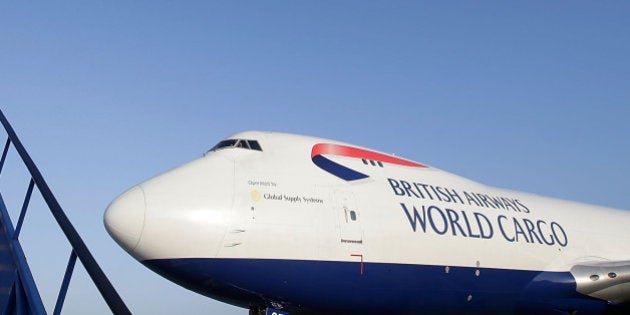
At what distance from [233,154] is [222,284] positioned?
9.04ft

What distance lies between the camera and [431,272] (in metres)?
13.2

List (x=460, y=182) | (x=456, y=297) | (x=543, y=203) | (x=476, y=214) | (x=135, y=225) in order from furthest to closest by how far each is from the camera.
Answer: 1. (x=543, y=203)
2. (x=460, y=182)
3. (x=476, y=214)
4. (x=456, y=297)
5. (x=135, y=225)

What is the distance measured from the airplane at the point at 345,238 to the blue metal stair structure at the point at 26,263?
1534mm

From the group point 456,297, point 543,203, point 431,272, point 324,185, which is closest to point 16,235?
point 324,185

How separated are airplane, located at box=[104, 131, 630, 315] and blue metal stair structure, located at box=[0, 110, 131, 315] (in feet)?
5.03

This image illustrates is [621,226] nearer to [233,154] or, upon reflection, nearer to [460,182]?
[460,182]

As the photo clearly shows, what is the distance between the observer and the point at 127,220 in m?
10.5

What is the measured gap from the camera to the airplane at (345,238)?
424 inches

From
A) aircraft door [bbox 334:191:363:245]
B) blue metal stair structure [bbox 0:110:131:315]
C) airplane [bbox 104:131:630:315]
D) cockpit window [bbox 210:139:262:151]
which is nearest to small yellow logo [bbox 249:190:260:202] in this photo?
airplane [bbox 104:131:630:315]

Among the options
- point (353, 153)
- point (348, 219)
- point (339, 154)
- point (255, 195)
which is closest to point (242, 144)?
point (255, 195)

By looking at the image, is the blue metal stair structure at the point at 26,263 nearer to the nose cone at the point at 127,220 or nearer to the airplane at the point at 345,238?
the nose cone at the point at 127,220

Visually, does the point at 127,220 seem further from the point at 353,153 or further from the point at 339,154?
the point at 353,153

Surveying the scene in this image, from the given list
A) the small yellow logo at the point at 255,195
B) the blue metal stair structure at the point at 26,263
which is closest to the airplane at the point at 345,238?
the small yellow logo at the point at 255,195

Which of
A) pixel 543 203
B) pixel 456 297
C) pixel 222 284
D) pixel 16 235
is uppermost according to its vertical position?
pixel 543 203
